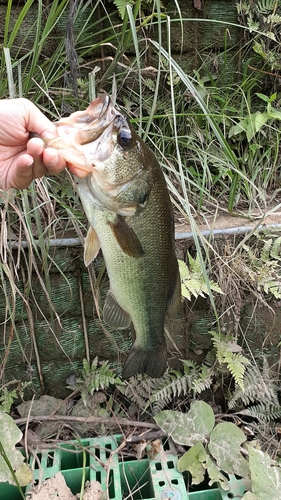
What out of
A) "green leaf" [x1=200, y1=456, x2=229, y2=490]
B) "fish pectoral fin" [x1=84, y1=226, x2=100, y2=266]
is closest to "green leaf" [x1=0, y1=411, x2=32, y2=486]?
"green leaf" [x1=200, y1=456, x2=229, y2=490]

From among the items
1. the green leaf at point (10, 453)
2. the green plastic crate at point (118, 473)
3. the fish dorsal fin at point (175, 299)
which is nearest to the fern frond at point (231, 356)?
the green plastic crate at point (118, 473)

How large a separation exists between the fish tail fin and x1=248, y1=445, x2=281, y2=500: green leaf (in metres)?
0.63

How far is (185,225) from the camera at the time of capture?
2201 mm

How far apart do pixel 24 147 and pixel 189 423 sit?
4.84 feet

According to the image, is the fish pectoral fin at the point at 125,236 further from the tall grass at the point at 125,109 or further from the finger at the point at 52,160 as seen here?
the tall grass at the point at 125,109

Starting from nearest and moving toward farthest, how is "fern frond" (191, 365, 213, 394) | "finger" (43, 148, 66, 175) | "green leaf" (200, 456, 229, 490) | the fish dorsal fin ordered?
"finger" (43, 148, 66, 175), the fish dorsal fin, "green leaf" (200, 456, 229, 490), "fern frond" (191, 365, 213, 394)

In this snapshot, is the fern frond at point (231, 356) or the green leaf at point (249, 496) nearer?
the green leaf at point (249, 496)

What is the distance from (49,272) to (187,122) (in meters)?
1.14

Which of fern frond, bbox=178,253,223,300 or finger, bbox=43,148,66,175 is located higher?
finger, bbox=43,148,66,175

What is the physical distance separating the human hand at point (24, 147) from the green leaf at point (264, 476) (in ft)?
4.80

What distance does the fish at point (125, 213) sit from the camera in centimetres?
117

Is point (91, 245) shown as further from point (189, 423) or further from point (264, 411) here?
point (264, 411)

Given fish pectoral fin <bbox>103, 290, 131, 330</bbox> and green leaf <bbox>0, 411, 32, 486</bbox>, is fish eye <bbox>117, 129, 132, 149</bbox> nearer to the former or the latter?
fish pectoral fin <bbox>103, 290, 131, 330</bbox>

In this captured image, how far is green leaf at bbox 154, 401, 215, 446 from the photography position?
205cm
